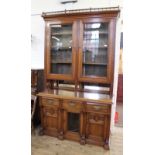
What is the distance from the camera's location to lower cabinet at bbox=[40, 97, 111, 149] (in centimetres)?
245

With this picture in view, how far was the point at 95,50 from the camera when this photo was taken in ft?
9.02

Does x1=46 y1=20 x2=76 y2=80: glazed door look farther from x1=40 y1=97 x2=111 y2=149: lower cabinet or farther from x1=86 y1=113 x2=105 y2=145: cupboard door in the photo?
x1=86 y1=113 x2=105 y2=145: cupboard door

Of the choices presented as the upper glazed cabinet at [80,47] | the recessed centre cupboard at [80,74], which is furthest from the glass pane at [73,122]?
the upper glazed cabinet at [80,47]

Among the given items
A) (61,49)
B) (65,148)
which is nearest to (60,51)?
(61,49)

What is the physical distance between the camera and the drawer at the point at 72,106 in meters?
2.53

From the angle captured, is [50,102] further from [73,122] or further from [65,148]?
[65,148]

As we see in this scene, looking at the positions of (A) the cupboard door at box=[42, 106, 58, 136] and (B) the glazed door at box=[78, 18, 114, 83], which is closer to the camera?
(B) the glazed door at box=[78, 18, 114, 83]

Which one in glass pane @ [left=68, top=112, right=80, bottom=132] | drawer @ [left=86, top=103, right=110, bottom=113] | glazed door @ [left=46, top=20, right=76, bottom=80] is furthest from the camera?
glazed door @ [left=46, top=20, right=76, bottom=80]

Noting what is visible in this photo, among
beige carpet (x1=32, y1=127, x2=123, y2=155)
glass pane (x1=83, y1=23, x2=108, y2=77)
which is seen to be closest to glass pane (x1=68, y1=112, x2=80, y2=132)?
beige carpet (x1=32, y1=127, x2=123, y2=155)

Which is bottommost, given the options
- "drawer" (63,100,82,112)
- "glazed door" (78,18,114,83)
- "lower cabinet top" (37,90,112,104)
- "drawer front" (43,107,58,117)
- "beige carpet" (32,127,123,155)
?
"beige carpet" (32,127,123,155)

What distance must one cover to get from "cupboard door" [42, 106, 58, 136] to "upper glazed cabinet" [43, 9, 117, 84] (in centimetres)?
58

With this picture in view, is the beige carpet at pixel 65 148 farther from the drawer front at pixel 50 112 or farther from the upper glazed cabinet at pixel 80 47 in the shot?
the upper glazed cabinet at pixel 80 47
